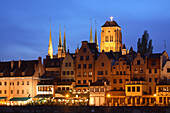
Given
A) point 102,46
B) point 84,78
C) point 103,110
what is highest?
point 102,46

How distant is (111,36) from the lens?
15262cm

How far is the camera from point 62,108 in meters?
95.1

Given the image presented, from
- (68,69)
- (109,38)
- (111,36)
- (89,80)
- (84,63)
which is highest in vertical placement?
(111,36)

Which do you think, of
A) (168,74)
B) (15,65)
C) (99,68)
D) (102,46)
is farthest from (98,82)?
(102,46)

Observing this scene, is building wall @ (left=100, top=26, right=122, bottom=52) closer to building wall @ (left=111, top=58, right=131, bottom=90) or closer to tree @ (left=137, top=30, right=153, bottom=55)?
tree @ (left=137, top=30, right=153, bottom=55)

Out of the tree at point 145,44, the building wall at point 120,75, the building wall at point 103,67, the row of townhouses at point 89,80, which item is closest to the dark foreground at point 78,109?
the row of townhouses at point 89,80

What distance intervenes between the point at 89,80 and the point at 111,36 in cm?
4506

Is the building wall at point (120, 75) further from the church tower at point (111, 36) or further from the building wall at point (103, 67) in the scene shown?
the church tower at point (111, 36)

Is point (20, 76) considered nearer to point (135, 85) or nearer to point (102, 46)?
point (135, 85)

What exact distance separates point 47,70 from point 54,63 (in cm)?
275

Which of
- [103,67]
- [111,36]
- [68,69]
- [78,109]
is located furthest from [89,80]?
[111,36]

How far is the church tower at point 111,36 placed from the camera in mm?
151625

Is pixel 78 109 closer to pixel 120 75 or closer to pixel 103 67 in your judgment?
pixel 120 75

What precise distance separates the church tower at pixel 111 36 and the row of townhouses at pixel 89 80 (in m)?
31.4
